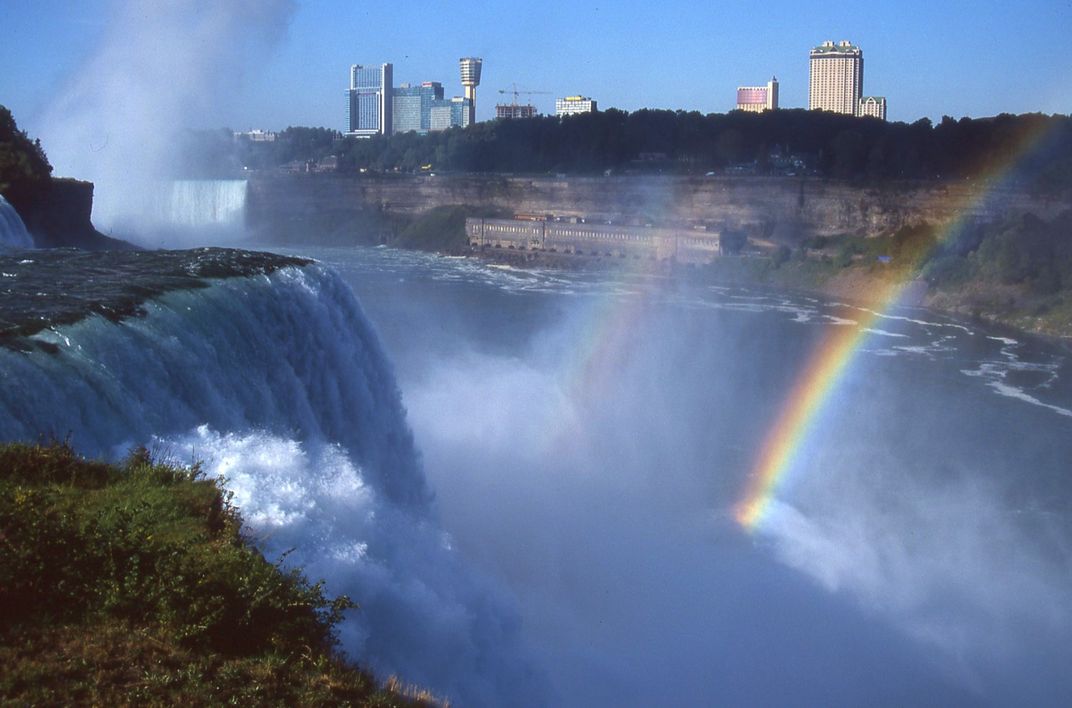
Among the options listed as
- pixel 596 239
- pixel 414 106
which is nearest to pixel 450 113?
pixel 414 106

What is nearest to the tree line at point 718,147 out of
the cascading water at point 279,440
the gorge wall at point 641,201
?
the gorge wall at point 641,201

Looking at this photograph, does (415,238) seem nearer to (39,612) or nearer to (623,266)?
(623,266)

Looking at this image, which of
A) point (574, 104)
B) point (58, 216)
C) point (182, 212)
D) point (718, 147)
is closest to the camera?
point (58, 216)

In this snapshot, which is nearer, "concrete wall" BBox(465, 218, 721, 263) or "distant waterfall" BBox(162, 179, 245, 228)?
"concrete wall" BBox(465, 218, 721, 263)

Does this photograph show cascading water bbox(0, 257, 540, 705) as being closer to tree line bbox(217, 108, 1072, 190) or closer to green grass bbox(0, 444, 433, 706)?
green grass bbox(0, 444, 433, 706)

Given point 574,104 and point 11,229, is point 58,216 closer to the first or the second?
point 11,229

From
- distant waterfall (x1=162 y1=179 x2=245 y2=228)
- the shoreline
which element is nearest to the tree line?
the shoreline

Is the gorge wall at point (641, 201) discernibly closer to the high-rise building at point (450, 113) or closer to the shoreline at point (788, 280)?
the shoreline at point (788, 280)
